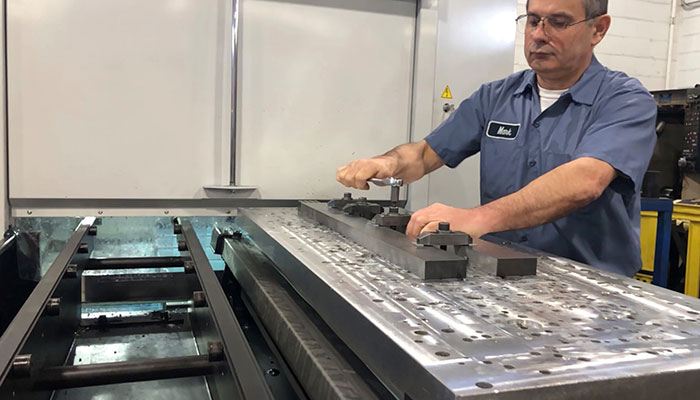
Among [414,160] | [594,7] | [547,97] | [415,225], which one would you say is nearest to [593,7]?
[594,7]

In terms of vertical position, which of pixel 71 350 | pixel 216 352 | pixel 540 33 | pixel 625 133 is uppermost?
pixel 540 33

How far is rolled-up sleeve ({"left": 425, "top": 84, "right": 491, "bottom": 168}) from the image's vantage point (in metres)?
1.48

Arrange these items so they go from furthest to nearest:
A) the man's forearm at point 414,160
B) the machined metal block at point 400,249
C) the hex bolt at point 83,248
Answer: the man's forearm at point 414,160 → the hex bolt at point 83,248 → the machined metal block at point 400,249

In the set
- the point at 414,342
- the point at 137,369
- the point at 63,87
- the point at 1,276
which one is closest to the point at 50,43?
the point at 63,87

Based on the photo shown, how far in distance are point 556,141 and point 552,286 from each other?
1.94 feet

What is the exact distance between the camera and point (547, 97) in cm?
135

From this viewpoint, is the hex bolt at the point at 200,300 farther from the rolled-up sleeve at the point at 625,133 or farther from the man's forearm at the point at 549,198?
the rolled-up sleeve at the point at 625,133

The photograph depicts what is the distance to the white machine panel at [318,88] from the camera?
→ 1.46 meters

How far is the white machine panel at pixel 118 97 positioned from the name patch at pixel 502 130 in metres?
0.70

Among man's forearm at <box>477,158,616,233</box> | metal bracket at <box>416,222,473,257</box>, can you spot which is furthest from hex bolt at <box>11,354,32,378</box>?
man's forearm at <box>477,158,616,233</box>

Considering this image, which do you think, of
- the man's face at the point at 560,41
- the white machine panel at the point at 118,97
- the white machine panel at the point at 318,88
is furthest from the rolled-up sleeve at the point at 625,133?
the white machine panel at the point at 118,97

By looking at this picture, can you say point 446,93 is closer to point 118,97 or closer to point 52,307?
point 118,97

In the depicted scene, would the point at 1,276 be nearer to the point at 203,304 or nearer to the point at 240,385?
the point at 203,304

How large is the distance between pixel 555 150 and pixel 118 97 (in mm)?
1067
